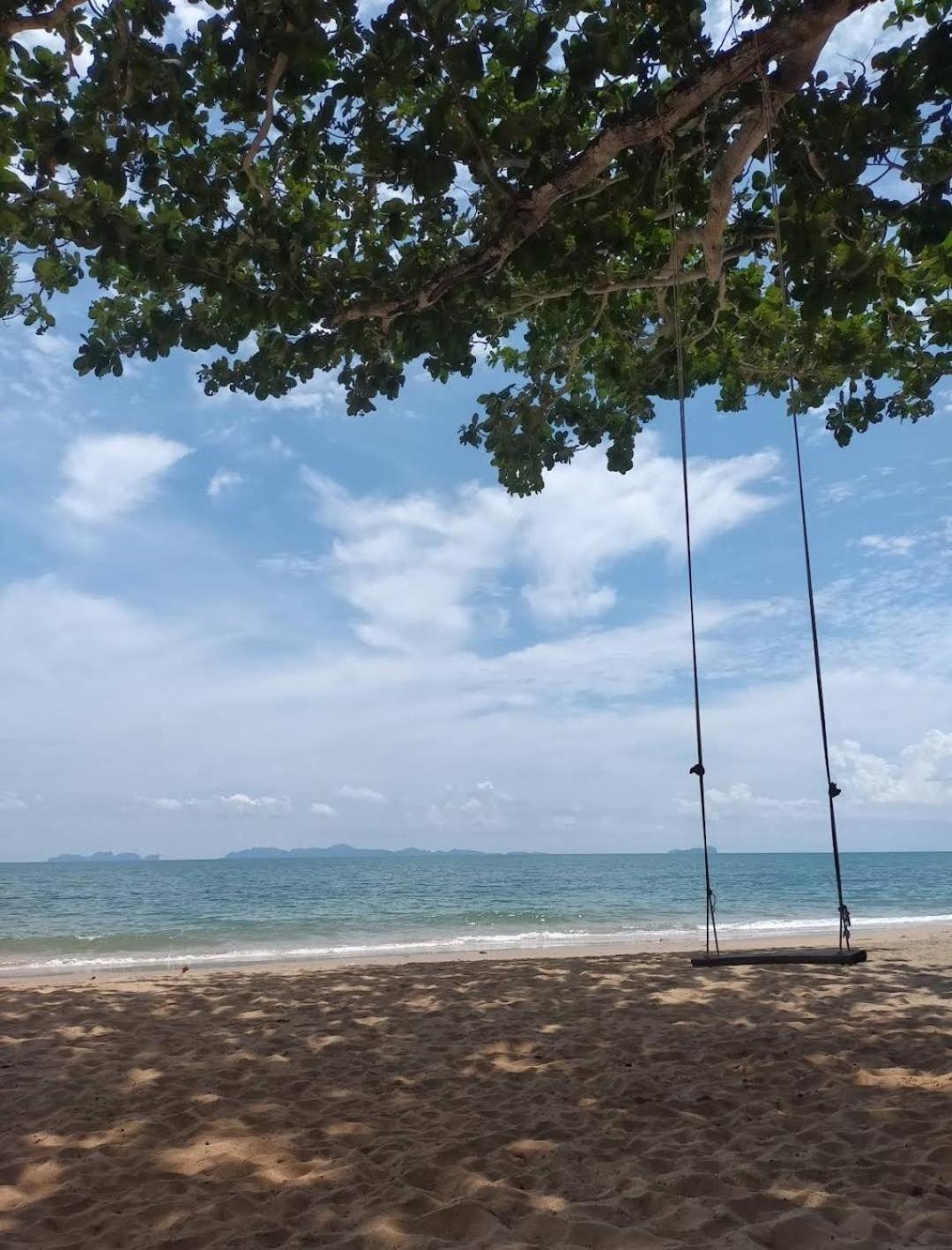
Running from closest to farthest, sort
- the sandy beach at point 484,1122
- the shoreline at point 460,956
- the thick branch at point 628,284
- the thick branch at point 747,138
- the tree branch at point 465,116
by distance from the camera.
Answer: the sandy beach at point 484,1122 < the tree branch at point 465,116 < the thick branch at point 747,138 < the thick branch at point 628,284 < the shoreline at point 460,956

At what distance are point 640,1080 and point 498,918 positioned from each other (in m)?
19.4

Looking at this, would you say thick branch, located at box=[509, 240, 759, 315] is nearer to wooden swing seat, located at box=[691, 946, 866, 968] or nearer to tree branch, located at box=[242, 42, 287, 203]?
tree branch, located at box=[242, 42, 287, 203]

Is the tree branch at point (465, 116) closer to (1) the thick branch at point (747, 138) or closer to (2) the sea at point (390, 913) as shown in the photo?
(1) the thick branch at point (747, 138)

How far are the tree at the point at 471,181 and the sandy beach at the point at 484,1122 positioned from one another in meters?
4.22

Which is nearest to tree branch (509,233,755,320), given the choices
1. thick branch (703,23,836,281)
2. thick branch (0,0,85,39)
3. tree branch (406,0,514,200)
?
thick branch (703,23,836,281)

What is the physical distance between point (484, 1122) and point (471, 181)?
16.7 feet

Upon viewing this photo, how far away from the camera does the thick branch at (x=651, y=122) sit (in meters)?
4.18

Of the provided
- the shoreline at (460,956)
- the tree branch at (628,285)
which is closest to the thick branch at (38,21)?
the tree branch at (628,285)

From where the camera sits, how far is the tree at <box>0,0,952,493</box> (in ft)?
13.9

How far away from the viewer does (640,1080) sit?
12.3 ft

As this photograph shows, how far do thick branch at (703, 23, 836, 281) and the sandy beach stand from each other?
15.0 feet

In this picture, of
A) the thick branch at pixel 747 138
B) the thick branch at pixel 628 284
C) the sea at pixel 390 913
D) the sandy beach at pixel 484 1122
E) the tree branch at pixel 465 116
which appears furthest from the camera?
the sea at pixel 390 913

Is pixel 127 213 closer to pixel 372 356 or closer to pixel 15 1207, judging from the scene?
pixel 372 356

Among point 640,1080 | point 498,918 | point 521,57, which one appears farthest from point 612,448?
point 498,918
